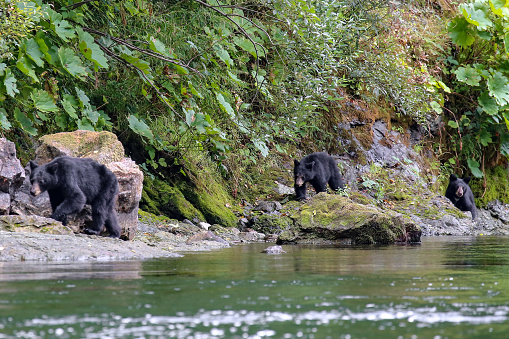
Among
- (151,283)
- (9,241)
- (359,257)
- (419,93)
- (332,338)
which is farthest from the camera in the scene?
(419,93)

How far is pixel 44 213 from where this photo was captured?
6.86 m

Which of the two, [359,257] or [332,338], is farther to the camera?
[359,257]

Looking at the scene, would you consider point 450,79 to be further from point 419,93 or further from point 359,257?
point 359,257

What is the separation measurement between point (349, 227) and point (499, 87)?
9.38 meters

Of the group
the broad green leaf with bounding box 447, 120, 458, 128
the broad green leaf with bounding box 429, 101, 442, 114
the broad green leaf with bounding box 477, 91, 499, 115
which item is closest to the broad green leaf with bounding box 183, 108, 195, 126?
the broad green leaf with bounding box 429, 101, 442, 114

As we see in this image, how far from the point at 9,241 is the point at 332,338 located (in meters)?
3.67

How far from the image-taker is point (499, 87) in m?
15.6

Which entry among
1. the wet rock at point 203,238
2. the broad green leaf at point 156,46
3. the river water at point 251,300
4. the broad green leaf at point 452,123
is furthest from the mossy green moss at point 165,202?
the broad green leaf at point 452,123

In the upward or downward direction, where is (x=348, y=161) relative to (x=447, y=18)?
downward

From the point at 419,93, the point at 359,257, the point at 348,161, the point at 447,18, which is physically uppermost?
the point at 447,18

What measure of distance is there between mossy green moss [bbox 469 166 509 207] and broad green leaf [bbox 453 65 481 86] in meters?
2.74

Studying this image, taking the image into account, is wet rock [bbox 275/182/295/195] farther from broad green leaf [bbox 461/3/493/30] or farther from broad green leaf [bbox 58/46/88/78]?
broad green leaf [bbox 461/3/493/30]

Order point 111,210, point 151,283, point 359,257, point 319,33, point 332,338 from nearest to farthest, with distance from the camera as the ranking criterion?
point 332,338 → point 151,283 → point 359,257 → point 111,210 → point 319,33

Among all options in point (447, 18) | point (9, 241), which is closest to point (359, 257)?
point (9, 241)
